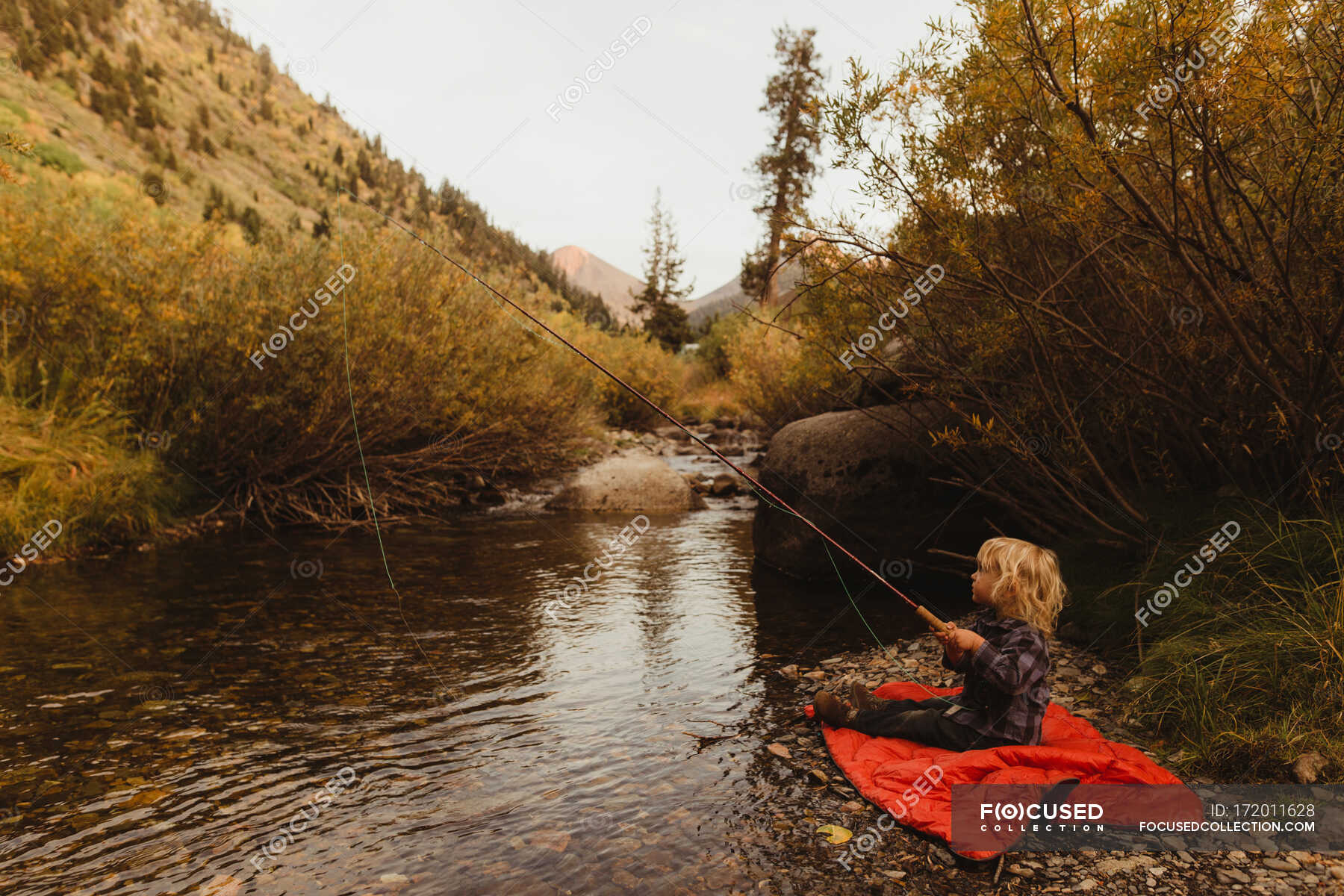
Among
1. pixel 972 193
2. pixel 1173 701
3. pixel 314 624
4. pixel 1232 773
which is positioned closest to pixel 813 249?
pixel 972 193

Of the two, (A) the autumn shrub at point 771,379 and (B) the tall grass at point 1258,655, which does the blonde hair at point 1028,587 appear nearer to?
(B) the tall grass at point 1258,655

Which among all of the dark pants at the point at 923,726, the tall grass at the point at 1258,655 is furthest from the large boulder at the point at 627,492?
the tall grass at the point at 1258,655

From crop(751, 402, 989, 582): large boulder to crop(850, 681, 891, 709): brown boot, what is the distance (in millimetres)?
3189

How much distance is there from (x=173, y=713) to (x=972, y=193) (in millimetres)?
6404

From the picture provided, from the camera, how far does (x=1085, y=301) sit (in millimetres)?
6117

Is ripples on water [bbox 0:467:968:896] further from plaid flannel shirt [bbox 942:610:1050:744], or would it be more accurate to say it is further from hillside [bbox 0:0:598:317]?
hillside [bbox 0:0:598:317]

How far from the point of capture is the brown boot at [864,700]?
15.2 ft

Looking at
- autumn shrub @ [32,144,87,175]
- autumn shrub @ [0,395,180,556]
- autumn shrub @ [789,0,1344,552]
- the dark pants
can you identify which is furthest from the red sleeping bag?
autumn shrub @ [32,144,87,175]

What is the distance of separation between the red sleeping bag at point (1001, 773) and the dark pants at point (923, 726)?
0.07m

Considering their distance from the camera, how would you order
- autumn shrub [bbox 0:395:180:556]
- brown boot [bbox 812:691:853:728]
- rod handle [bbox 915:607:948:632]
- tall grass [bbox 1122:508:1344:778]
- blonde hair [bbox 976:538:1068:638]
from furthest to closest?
autumn shrub [bbox 0:395:180:556]
brown boot [bbox 812:691:853:728]
blonde hair [bbox 976:538:1068:638]
rod handle [bbox 915:607:948:632]
tall grass [bbox 1122:508:1344:778]

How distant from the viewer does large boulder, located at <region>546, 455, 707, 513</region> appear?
45.3 ft

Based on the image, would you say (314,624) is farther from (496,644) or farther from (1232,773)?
(1232,773)

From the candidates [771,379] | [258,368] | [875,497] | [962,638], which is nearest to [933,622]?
[962,638]

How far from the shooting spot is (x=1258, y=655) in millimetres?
3998
